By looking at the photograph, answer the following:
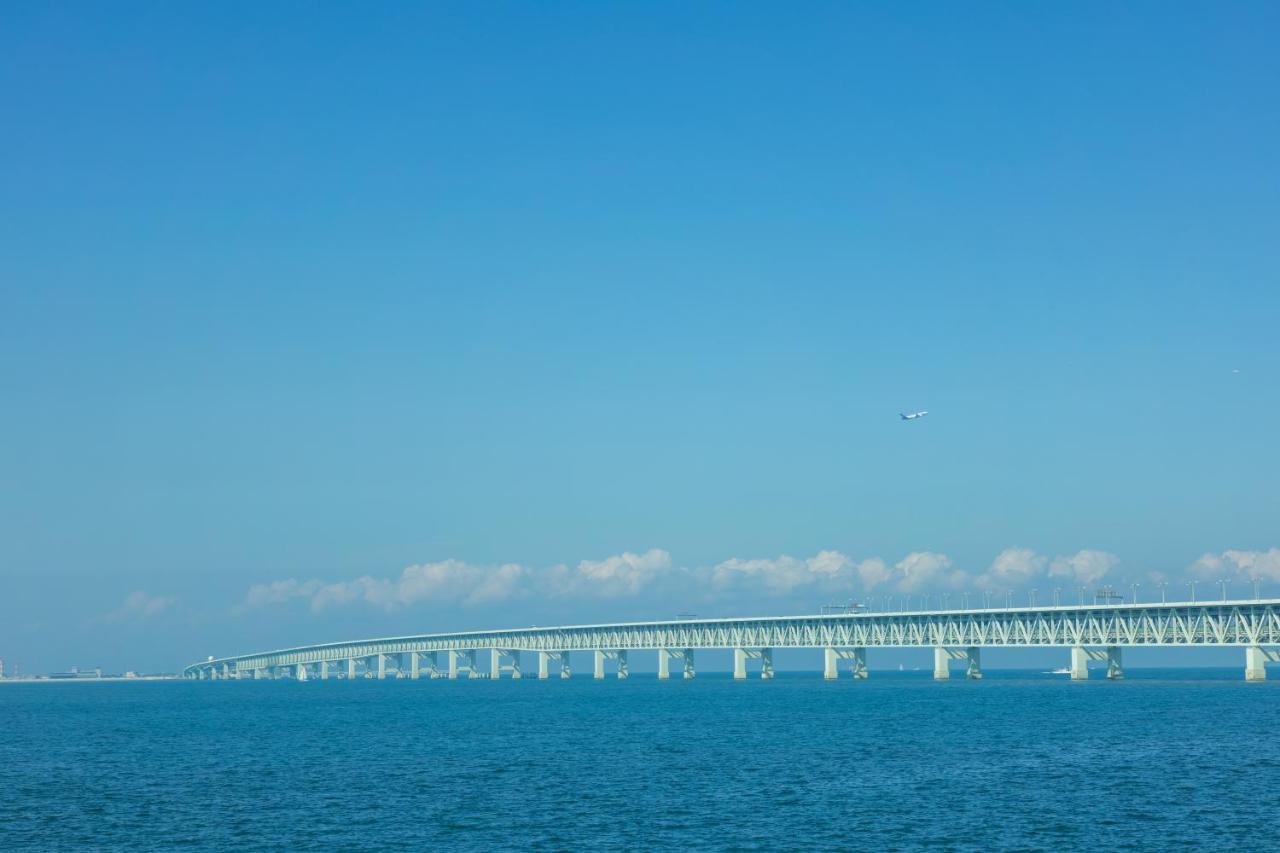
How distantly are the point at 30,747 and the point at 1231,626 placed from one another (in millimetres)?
132582

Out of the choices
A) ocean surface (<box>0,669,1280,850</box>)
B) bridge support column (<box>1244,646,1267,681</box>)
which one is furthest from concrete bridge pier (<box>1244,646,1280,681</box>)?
ocean surface (<box>0,669,1280,850</box>)

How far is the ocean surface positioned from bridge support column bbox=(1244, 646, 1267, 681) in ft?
123

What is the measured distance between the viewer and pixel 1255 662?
6752 inches

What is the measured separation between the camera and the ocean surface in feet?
184

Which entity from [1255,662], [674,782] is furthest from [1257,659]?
[674,782]

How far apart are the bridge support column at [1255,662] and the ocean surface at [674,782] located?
3752cm

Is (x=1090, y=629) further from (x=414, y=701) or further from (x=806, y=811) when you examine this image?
(x=806, y=811)

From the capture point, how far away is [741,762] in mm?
83688

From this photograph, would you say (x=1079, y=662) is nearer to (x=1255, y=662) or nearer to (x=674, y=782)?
(x=1255, y=662)

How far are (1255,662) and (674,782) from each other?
123370mm

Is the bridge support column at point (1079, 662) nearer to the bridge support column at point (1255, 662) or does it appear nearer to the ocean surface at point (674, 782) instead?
the bridge support column at point (1255, 662)

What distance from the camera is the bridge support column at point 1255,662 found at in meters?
166

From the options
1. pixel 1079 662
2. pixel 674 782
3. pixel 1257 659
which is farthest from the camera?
pixel 1079 662

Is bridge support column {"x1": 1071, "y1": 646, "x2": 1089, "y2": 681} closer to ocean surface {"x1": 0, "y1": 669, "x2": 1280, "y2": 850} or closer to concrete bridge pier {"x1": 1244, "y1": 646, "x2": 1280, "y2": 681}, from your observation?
concrete bridge pier {"x1": 1244, "y1": 646, "x2": 1280, "y2": 681}
